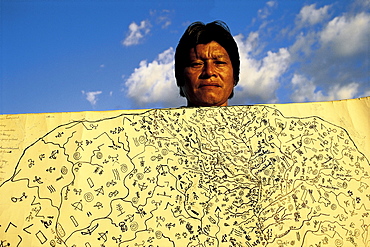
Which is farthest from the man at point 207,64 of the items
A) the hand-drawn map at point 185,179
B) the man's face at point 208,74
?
the hand-drawn map at point 185,179

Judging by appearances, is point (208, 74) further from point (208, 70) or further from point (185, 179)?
point (185, 179)

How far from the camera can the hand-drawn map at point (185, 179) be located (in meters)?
1.64

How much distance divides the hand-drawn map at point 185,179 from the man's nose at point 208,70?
48cm

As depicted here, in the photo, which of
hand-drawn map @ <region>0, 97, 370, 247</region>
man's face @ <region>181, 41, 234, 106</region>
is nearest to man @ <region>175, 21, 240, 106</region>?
man's face @ <region>181, 41, 234, 106</region>

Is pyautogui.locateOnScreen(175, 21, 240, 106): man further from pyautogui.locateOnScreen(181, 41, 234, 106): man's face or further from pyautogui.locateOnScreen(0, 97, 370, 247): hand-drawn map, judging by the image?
pyautogui.locateOnScreen(0, 97, 370, 247): hand-drawn map

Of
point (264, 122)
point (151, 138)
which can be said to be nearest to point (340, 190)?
point (264, 122)

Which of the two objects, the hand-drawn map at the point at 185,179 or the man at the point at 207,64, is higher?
the man at the point at 207,64

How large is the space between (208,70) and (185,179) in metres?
0.91

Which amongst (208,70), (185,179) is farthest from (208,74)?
(185,179)

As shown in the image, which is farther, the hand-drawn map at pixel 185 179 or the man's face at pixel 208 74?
the man's face at pixel 208 74

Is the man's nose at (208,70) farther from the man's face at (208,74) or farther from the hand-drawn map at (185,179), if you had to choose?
the hand-drawn map at (185,179)

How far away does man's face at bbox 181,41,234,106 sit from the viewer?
228cm

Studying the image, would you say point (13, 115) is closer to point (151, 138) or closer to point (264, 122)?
point (151, 138)

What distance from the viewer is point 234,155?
1.78 metres
